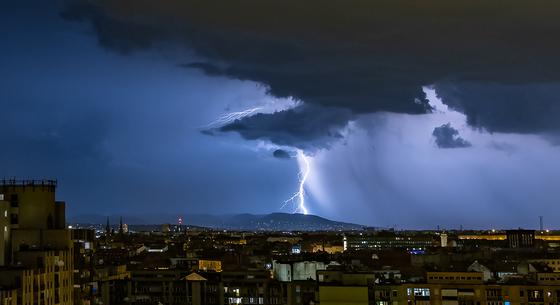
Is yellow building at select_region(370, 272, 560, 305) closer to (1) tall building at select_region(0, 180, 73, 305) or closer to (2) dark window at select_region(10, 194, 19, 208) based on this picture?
(1) tall building at select_region(0, 180, 73, 305)

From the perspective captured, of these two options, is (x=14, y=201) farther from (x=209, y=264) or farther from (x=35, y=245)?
(x=209, y=264)

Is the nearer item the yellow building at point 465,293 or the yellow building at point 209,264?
the yellow building at point 465,293

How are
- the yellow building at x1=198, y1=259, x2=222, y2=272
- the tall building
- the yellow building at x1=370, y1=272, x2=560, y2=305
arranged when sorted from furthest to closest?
1. the yellow building at x1=198, y1=259, x2=222, y2=272
2. the yellow building at x1=370, y1=272, x2=560, y2=305
3. the tall building

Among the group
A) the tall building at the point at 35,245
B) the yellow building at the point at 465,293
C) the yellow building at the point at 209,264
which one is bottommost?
the yellow building at the point at 465,293

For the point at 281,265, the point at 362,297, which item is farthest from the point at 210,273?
the point at 362,297

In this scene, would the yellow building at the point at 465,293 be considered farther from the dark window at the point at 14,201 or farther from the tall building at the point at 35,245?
the dark window at the point at 14,201

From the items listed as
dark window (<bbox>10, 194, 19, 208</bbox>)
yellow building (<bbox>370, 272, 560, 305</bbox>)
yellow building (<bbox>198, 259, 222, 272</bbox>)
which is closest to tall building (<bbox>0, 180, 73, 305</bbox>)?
dark window (<bbox>10, 194, 19, 208</bbox>)

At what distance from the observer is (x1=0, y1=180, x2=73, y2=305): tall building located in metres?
56.4

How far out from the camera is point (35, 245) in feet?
204

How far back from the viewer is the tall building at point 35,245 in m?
56.4

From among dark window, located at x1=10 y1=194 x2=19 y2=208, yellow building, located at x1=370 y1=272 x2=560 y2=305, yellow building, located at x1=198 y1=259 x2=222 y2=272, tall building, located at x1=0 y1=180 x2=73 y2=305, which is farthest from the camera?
yellow building, located at x1=198 y1=259 x2=222 y2=272

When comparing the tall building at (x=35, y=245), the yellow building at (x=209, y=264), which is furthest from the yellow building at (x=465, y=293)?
the yellow building at (x=209, y=264)

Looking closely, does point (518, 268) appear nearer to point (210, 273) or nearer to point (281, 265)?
point (281, 265)

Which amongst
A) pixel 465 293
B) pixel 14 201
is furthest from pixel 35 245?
pixel 465 293
